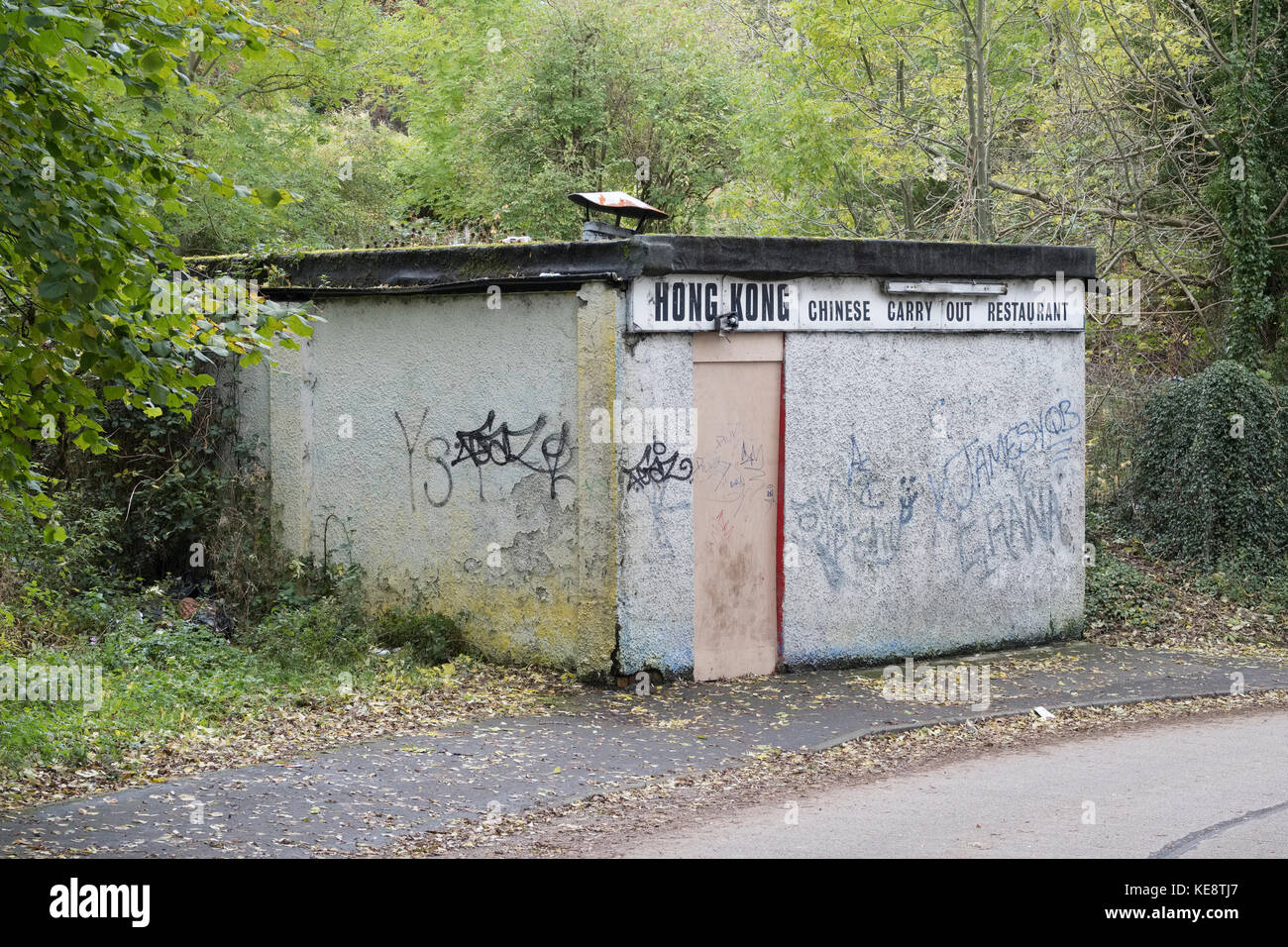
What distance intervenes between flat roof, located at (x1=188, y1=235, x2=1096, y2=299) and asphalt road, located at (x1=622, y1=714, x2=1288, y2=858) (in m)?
4.36

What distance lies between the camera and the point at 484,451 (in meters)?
11.4

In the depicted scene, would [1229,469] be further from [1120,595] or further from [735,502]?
[735,502]

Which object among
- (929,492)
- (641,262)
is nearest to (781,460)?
(929,492)

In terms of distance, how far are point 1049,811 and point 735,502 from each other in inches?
166

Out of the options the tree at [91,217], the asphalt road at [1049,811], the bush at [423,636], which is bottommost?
the asphalt road at [1049,811]

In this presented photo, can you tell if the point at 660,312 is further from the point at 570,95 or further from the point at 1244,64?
the point at 570,95

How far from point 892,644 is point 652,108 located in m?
12.4

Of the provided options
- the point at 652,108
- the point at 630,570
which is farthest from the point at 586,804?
the point at 652,108

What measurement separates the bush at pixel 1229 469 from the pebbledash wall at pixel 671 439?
2741mm

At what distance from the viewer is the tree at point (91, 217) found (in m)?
5.82

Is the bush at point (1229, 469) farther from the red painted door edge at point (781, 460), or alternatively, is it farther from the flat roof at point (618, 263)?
the red painted door edge at point (781, 460)

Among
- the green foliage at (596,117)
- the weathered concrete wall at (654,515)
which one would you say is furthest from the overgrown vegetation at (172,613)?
the green foliage at (596,117)

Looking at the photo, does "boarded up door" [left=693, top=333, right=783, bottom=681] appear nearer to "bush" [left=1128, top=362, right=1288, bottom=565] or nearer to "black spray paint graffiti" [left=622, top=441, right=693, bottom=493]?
"black spray paint graffiti" [left=622, top=441, right=693, bottom=493]

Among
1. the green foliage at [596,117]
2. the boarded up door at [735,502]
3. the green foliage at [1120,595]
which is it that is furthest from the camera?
the green foliage at [596,117]
